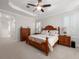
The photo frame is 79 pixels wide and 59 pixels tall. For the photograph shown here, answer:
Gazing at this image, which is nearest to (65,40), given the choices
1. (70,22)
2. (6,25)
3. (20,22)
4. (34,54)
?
(70,22)

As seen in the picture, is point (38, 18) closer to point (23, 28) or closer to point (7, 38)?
point (23, 28)

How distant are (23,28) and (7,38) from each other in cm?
172

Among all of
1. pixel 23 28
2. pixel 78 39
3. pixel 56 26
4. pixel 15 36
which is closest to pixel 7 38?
pixel 15 36

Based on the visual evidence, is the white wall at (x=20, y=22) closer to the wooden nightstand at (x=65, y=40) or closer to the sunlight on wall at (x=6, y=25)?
the sunlight on wall at (x=6, y=25)

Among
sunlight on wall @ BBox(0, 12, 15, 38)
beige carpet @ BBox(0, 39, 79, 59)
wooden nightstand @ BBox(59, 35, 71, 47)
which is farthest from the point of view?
sunlight on wall @ BBox(0, 12, 15, 38)

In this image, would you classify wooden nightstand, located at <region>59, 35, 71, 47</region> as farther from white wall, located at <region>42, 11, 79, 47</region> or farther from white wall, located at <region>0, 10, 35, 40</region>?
white wall, located at <region>0, 10, 35, 40</region>

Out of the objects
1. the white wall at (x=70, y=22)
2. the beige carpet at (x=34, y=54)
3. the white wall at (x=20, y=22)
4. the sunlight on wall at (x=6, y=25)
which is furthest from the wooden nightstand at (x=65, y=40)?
the sunlight on wall at (x=6, y=25)

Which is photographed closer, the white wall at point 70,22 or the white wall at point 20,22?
the white wall at point 70,22

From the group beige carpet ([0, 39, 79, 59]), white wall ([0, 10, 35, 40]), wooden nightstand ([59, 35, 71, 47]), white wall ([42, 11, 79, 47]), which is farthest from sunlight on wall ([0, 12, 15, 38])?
wooden nightstand ([59, 35, 71, 47])

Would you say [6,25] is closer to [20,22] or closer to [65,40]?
[20,22]

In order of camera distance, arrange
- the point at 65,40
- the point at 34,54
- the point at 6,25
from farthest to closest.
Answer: the point at 6,25, the point at 65,40, the point at 34,54

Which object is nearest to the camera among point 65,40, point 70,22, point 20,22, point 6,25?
point 65,40

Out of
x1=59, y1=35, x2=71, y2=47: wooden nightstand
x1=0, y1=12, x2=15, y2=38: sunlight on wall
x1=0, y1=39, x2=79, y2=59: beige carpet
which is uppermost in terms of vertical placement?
x1=0, y1=12, x2=15, y2=38: sunlight on wall

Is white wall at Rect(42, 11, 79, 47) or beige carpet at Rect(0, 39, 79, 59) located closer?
beige carpet at Rect(0, 39, 79, 59)
